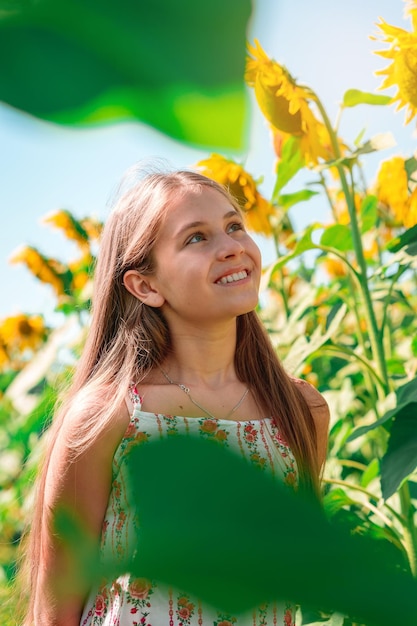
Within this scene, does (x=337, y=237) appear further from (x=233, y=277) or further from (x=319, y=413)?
(x=233, y=277)

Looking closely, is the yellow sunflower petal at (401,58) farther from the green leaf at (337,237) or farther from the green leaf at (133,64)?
the green leaf at (133,64)

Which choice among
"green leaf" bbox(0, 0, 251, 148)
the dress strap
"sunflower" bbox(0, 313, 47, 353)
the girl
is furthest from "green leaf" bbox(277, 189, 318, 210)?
"sunflower" bbox(0, 313, 47, 353)

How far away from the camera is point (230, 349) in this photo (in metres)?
1.04

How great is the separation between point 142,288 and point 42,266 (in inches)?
54.3

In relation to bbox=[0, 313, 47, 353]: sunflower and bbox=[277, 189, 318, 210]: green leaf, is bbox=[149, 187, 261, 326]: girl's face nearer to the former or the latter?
bbox=[277, 189, 318, 210]: green leaf

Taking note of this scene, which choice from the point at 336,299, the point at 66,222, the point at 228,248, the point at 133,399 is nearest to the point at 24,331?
the point at 66,222

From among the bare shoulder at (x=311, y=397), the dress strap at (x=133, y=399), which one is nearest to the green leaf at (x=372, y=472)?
the bare shoulder at (x=311, y=397)

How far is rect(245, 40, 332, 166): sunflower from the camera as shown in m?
0.84

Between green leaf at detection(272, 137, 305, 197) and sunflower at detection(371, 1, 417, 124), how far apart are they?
0.26 meters

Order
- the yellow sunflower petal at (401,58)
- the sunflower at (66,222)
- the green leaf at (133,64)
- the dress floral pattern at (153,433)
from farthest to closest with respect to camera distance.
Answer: the sunflower at (66,222) → the dress floral pattern at (153,433) → the yellow sunflower petal at (401,58) → the green leaf at (133,64)

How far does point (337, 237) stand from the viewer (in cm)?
134

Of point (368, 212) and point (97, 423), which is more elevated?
point (368, 212)

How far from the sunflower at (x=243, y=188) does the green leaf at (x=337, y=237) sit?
167 mm

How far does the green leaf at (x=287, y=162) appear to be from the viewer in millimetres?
1146
